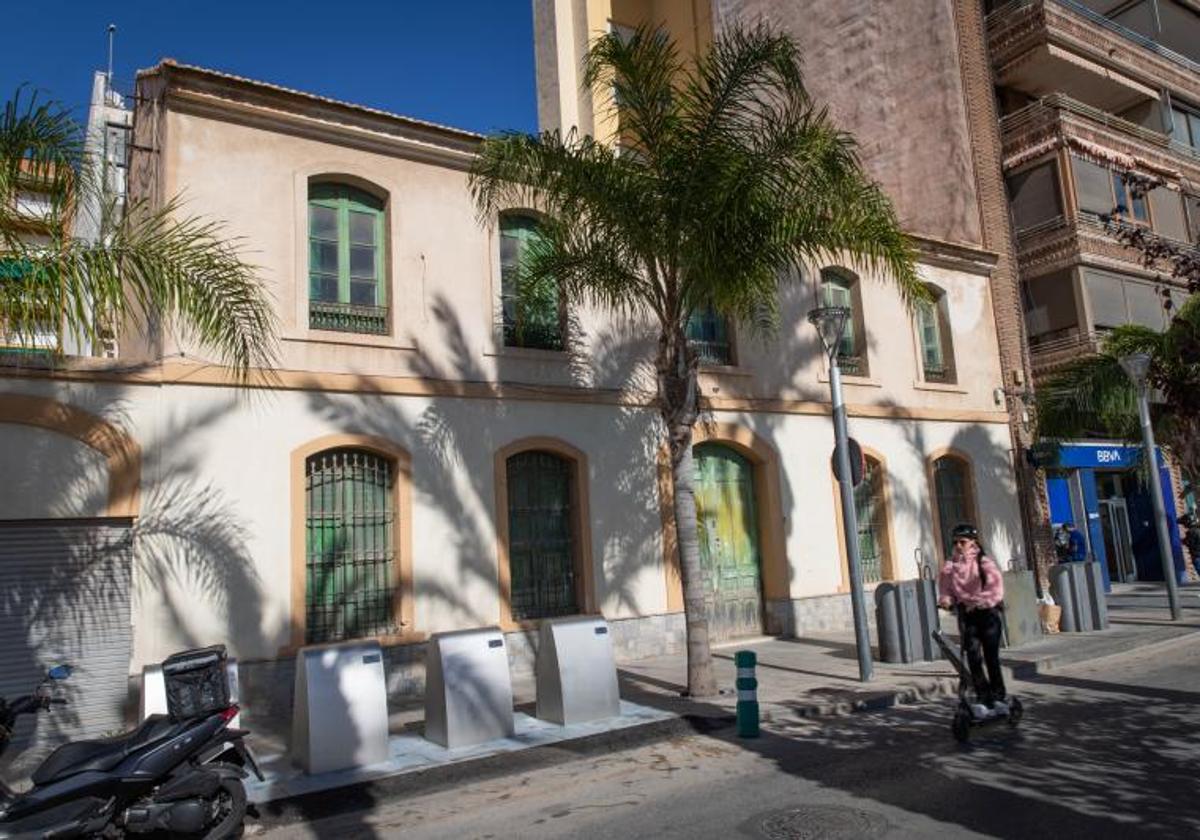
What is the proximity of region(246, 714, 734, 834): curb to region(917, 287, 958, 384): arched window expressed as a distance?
11.1 meters

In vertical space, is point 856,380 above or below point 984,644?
above

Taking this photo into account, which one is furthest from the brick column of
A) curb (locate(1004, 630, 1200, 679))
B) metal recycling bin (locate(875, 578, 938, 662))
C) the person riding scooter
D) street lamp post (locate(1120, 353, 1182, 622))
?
the person riding scooter

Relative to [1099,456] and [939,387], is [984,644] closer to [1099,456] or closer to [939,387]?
[939,387]

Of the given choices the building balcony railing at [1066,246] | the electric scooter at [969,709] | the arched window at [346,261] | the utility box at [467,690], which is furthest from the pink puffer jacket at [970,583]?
the building balcony railing at [1066,246]

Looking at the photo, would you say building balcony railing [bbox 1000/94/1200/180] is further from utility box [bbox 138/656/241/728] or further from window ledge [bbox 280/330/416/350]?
utility box [bbox 138/656/241/728]

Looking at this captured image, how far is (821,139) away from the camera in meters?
9.22

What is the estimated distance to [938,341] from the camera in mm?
17609

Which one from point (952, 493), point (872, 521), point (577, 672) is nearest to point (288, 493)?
point (577, 672)

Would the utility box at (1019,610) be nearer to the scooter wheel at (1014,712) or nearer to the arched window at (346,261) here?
the scooter wheel at (1014,712)

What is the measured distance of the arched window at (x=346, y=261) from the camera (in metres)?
10.8

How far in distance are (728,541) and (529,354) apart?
443 cm

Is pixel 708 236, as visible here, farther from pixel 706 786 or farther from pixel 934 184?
pixel 934 184

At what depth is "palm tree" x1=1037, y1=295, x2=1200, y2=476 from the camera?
13.7 m

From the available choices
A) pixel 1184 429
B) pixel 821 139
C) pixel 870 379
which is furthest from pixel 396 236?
pixel 1184 429
